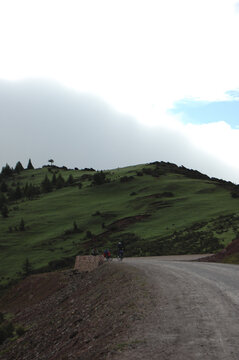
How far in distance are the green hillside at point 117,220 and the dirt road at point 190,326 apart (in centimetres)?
3362

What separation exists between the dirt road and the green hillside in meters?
33.6

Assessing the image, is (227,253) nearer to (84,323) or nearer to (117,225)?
(84,323)

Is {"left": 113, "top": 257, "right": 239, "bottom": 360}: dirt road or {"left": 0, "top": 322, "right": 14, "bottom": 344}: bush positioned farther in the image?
{"left": 0, "top": 322, "right": 14, "bottom": 344}: bush

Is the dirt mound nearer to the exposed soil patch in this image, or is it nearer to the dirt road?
the dirt road

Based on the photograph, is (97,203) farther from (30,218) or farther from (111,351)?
(111,351)

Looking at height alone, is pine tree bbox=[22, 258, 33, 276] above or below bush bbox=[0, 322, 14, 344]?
above

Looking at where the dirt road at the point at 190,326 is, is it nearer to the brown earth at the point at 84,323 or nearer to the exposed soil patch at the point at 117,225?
the brown earth at the point at 84,323

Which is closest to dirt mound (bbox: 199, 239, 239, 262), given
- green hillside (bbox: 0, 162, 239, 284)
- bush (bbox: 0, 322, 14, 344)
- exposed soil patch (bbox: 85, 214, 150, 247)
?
A: green hillside (bbox: 0, 162, 239, 284)

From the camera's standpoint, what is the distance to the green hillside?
201 ft

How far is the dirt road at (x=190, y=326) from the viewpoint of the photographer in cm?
878

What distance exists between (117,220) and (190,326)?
78.2m

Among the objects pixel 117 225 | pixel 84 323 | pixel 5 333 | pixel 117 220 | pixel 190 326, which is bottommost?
pixel 5 333

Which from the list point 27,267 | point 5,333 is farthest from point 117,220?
point 5,333

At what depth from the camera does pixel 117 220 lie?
88.8 m
